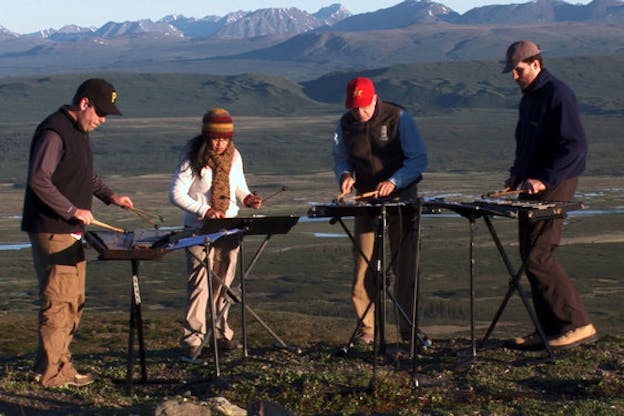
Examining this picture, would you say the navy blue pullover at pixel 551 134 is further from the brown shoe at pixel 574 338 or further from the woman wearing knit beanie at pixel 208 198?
the woman wearing knit beanie at pixel 208 198

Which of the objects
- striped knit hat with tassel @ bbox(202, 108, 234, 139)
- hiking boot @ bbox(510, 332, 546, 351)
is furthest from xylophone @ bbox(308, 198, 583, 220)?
hiking boot @ bbox(510, 332, 546, 351)

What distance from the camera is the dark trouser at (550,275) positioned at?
361 inches

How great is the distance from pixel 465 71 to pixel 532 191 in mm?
98557

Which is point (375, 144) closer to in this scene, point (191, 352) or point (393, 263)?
point (393, 263)

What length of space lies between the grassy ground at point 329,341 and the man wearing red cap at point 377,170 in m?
0.44

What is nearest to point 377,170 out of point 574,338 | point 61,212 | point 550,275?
point 550,275

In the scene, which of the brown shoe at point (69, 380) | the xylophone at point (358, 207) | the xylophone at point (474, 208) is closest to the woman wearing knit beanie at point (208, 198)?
the xylophone at point (358, 207)

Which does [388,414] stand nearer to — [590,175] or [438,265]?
[438,265]

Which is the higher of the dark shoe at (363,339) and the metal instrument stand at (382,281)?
the metal instrument stand at (382,281)

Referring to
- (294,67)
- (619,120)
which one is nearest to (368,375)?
(619,120)

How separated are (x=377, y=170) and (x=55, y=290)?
230 cm

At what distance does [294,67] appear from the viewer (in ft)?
619

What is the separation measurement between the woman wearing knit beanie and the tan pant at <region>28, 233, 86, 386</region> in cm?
78

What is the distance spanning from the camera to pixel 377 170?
31.5 feet
